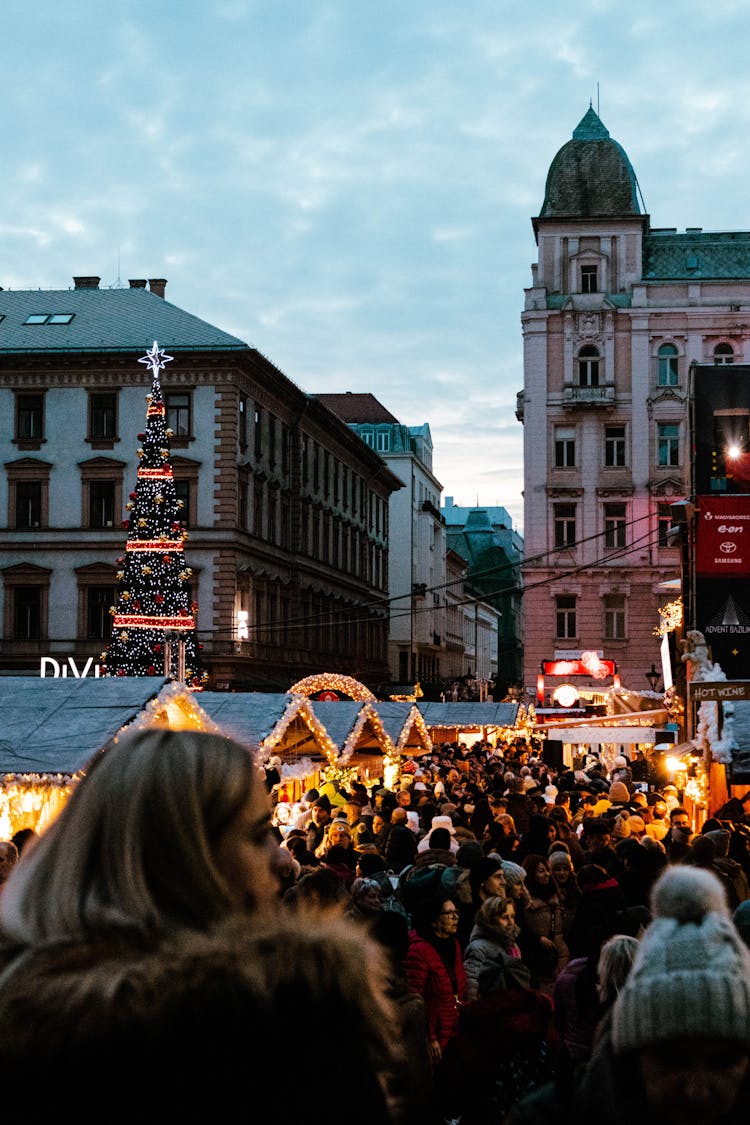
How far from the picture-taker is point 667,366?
5997 centimetres

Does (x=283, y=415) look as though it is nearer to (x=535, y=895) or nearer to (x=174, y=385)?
(x=174, y=385)

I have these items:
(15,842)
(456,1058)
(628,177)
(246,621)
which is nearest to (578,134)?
(628,177)

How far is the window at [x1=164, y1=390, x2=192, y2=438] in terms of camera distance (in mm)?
51688

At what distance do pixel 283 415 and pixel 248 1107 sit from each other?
57.4 meters

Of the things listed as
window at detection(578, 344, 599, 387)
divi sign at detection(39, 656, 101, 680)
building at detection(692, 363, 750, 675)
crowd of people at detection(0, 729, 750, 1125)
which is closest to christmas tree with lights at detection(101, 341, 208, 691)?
divi sign at detection(39, 656, 101, 680)

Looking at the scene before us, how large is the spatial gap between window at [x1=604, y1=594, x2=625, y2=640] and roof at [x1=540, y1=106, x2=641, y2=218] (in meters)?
16.0

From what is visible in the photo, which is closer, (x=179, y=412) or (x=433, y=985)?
(x=433, y=985)

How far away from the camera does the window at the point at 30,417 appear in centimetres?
5253

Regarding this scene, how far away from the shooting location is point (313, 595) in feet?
214

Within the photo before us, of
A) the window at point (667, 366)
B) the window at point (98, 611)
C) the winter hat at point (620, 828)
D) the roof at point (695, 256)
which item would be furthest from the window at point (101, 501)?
the winter hat at point (620, 828)

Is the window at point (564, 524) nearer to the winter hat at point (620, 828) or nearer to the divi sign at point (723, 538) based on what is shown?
the divi sign at point (723, 538)

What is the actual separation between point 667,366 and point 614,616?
35.0 feet

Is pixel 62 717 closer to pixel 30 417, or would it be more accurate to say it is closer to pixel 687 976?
pixel 687 976

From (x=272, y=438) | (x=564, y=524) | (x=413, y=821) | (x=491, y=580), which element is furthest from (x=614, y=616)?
(x=491, y=580)
